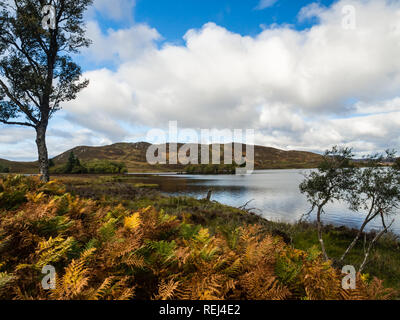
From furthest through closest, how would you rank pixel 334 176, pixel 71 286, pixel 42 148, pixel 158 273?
pixel 42 148, pixel 334 176, pixel 158 273, pixel 71 286

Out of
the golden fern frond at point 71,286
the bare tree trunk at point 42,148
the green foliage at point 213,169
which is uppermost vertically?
the bare tree trunk at point 42,148

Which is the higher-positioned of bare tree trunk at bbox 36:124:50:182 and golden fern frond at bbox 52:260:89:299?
bare tree trunk at bbox 36:124:50:182

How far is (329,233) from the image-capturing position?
50.5 feet

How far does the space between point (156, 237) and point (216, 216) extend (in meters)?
14.0

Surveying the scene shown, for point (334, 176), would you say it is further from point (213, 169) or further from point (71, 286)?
point (213, 169)

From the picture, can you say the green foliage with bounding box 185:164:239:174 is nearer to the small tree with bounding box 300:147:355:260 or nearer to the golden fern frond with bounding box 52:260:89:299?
the small tree with bounding box 300:147:355:260

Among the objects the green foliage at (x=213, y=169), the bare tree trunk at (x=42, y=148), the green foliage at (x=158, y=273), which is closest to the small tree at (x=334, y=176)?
the green foliage at (x=158, y=273)

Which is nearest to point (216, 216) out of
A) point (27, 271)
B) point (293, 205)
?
point (27, 271)

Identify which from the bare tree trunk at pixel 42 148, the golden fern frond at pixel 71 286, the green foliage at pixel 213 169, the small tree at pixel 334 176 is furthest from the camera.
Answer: the green foliage at pixel 213 169

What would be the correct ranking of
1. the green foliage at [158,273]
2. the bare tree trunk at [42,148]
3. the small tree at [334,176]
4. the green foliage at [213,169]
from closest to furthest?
the green foliage at [158,273], the small tree at [334,176], the bare tree trunk at [42,148], the green foliage at [213,169]

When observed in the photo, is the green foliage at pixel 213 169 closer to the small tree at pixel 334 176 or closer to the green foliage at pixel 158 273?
the small tree at pixel 334 176

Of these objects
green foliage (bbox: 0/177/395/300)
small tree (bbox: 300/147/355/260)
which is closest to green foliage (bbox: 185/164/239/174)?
small tree (bbox: 300/147/355/260)

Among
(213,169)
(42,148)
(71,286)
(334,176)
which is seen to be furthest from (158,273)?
(213,169)
